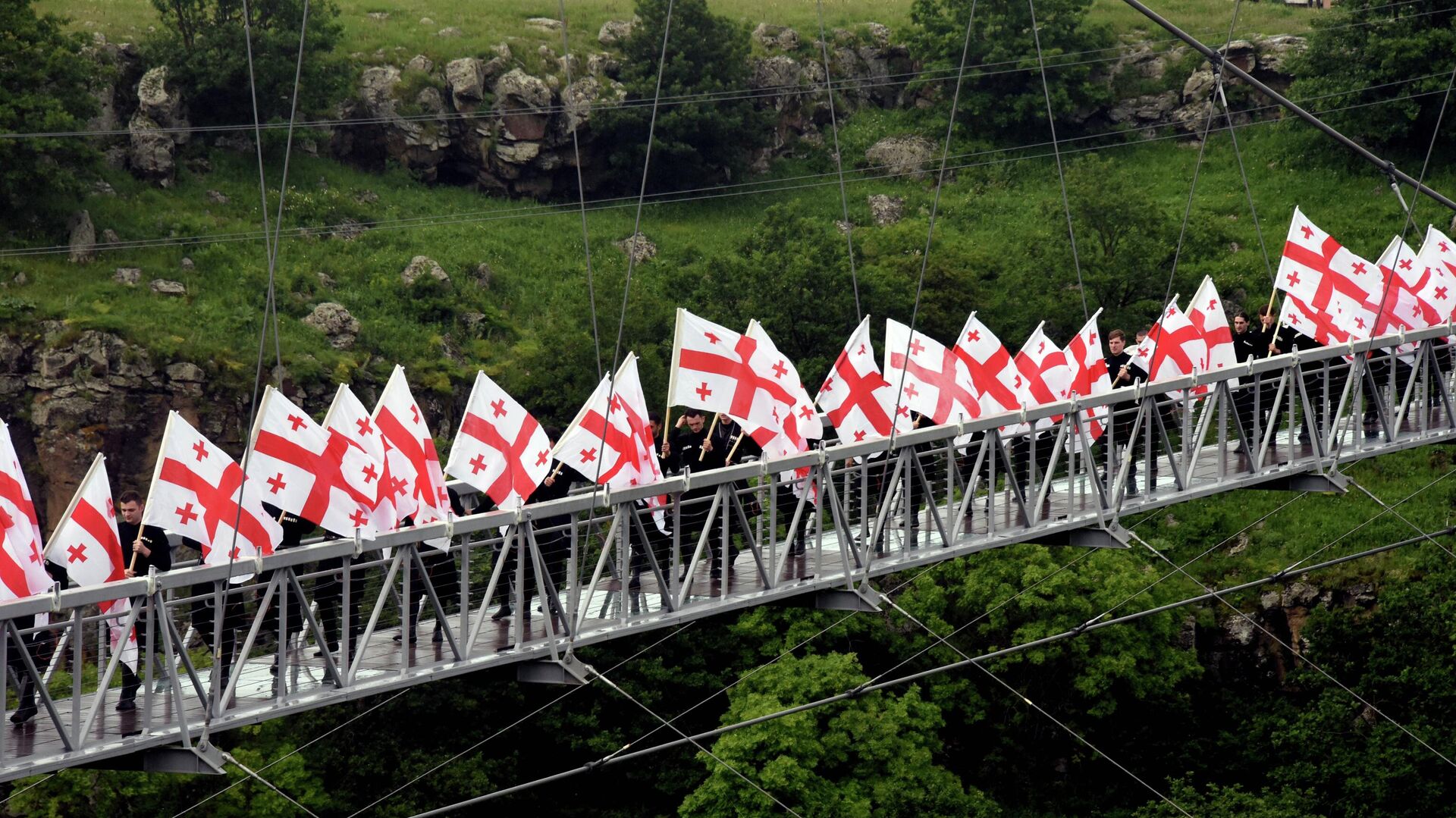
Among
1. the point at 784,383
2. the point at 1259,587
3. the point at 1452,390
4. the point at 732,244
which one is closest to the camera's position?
the point at 784,383

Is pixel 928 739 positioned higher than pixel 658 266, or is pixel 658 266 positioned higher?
pixel 658 266

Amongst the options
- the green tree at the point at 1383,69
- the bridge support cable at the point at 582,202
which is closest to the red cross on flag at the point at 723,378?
the bridge support cable at the point at 582,202

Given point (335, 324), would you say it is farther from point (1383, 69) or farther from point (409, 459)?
point (409, 459)

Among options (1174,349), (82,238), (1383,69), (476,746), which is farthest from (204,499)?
(1383,69)

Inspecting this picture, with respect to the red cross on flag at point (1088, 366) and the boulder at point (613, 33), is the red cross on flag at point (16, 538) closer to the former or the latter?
the red cross on flag at point (1088, 366)

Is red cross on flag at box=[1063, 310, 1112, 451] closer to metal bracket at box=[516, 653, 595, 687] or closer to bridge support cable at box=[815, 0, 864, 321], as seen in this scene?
bridge support cable at box=[815, 0, 864, 321]

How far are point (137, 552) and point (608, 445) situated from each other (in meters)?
4.80

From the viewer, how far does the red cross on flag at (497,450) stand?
73.5 ft

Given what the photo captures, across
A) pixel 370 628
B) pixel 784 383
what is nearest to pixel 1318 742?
pixel 784 383

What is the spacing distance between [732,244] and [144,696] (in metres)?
36.9

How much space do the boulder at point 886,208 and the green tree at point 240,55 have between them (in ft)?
48.1

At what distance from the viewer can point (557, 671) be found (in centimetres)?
2142

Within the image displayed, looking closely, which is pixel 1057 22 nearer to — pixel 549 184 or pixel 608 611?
pixel 549 184

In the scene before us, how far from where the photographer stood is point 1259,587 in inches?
1810
